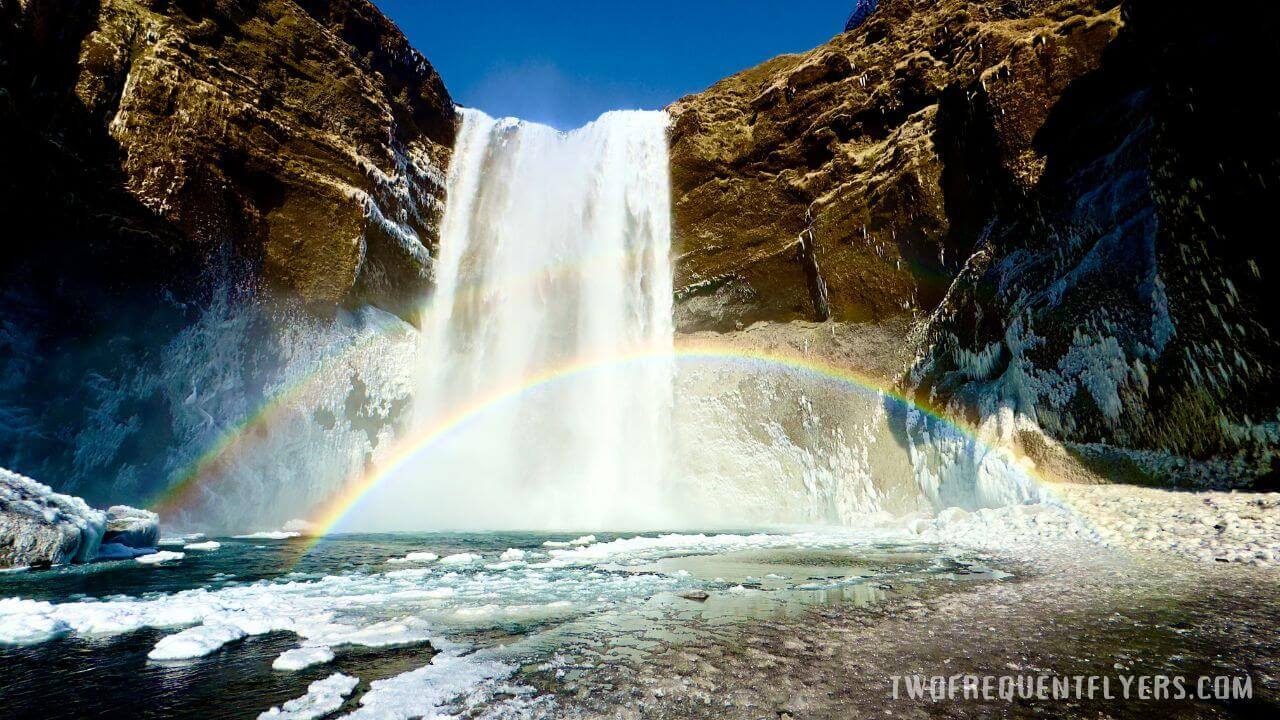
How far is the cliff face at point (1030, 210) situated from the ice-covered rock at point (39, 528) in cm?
1624

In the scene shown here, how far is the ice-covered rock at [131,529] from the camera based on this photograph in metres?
9.09

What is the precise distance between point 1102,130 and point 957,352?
5.86m

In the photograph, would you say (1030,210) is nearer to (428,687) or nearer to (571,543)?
(571,543)

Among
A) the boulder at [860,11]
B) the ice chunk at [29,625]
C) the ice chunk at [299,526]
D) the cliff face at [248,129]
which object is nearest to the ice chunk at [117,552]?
the ice chunk at [29,625]

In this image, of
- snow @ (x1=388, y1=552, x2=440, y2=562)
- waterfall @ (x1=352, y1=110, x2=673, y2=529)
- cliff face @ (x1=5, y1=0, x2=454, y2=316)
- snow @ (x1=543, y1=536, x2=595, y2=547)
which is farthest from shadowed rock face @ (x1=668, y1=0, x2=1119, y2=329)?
snow @ (x1=388, y1=552, x2=440, y2=562)

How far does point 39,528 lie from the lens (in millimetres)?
7309

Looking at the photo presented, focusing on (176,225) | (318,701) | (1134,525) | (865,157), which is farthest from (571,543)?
(865,157)

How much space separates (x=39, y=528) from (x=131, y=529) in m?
2.17

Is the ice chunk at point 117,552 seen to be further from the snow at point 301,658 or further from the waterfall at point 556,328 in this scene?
the waterfall at point 556,328

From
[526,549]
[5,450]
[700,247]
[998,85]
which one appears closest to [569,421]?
[700,247]

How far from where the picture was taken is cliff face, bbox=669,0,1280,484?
795 cm

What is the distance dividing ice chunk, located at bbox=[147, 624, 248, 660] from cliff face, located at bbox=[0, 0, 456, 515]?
13.8 meters

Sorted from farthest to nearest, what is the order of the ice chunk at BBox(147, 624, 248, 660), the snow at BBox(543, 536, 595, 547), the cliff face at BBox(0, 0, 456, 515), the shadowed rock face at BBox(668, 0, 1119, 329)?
the shadowed rock face at BBox(668, 0, 1119, 329) < the cliff face at BBox(0, 0, 456, 515) < the snow at BBox(543, 536, 595, 547) < the ice chunk at BBox(147, 624, 248, 660)

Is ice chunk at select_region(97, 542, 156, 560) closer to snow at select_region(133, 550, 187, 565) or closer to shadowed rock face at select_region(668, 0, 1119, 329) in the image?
snow at select_region(133, 550, 187, 565)
